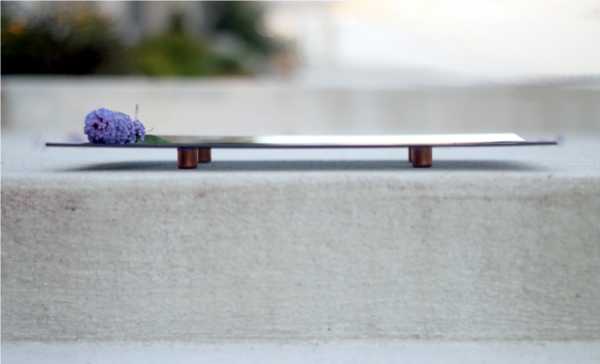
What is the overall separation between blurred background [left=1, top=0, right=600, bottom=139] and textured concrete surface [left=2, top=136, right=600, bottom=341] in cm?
154

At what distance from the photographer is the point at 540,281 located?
2.13 meters

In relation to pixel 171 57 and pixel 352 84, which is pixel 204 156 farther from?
pixel 171 57

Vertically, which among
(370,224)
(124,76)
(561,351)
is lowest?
(561,351)

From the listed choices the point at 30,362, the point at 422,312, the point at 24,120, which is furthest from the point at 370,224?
the point at 24,120

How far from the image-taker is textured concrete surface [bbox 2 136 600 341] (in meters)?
2.11

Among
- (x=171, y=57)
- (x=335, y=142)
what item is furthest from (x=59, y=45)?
(x=335, y=142)

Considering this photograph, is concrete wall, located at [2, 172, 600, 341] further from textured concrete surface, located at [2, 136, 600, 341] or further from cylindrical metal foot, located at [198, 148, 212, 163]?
cylindrical metal foot, located at [198, 148, 212, 163]

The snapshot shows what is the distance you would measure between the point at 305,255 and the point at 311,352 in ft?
0.74

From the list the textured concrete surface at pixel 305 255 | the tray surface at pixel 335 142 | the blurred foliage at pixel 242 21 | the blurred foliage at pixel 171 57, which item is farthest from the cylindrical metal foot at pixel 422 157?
the blurred foliage at pixel 242 21

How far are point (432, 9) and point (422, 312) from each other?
7.08m

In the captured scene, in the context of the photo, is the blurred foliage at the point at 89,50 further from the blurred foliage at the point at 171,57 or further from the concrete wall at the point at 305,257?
the concrete wall at the point at 305,257

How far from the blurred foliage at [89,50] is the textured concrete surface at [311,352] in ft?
22.8

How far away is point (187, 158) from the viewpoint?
231cm

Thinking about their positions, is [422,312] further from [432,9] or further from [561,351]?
[432,9]
